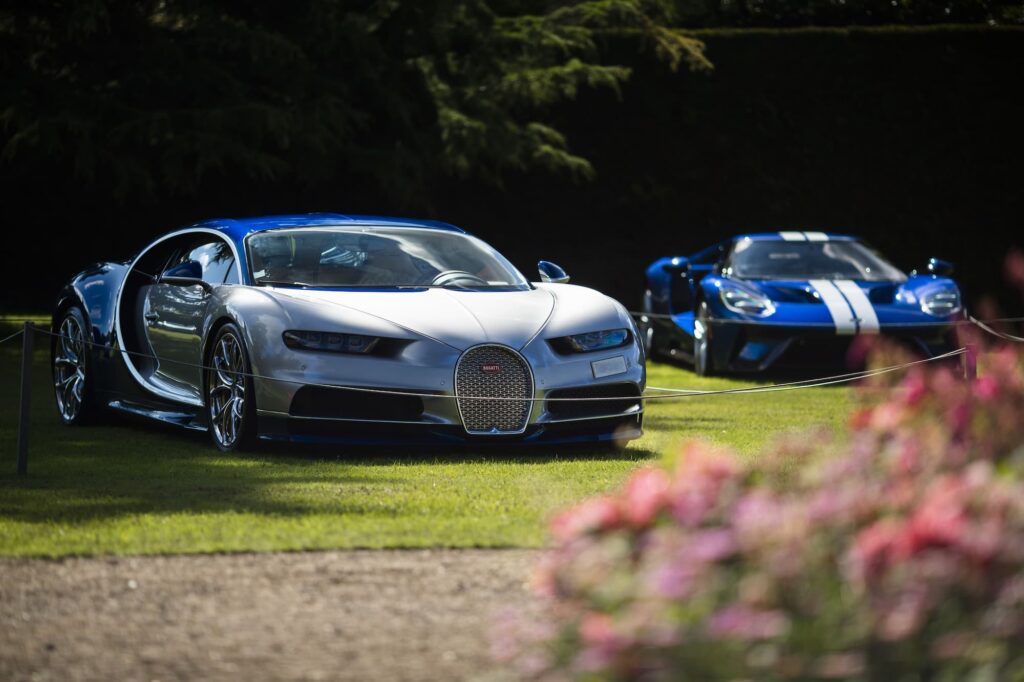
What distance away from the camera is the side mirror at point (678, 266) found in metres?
15.5

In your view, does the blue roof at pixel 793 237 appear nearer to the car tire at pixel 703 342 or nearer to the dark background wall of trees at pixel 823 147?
the car tire at pixel 703 342

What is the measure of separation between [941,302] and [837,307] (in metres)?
0.91

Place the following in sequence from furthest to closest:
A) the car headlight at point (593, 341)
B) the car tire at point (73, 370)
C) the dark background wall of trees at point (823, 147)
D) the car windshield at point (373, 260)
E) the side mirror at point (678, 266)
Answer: the dark background wall of trees at point (823, 147)
the side mirror at point (678, 266)
the car tire at point (73, 370)
the car windshield at point (373, 260)
the car headlight at point (593, 341)

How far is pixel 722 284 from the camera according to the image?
14188 mm

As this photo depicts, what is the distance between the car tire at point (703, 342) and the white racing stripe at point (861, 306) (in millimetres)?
1144

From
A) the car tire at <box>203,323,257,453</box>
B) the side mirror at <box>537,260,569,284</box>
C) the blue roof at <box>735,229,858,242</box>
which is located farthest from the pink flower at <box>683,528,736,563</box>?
the blue roof at <box>735,229,858,242</box>

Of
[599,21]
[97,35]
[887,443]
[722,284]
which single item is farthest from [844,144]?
[887,443]

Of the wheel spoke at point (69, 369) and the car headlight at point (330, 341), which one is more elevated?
the car headlight at point (330, 341)

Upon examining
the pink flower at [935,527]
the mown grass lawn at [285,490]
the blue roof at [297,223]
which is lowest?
the mown grass lawn at [285,490]

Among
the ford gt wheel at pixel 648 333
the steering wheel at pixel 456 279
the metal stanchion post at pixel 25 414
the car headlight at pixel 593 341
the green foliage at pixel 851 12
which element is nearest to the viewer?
the metal stanchion post at pixel 25 414

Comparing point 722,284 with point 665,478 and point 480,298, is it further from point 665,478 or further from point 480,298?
point 665,478

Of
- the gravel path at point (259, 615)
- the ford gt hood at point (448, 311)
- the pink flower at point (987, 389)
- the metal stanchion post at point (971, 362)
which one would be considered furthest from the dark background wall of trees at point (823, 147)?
the pink flower at point (987, 389)

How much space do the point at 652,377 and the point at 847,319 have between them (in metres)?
1.81

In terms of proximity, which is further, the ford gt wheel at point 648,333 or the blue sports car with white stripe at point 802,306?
the ford gt wheel at point 648,333
